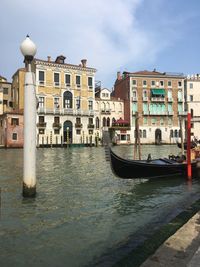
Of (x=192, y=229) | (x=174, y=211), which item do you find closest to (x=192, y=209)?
(x=174, y=211)

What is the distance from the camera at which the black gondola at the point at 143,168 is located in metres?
7.87

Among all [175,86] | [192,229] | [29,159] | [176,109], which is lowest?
[192,229]

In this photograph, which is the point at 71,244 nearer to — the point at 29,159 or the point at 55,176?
the point at 29,159

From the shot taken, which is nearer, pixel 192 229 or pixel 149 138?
pixel 192 229

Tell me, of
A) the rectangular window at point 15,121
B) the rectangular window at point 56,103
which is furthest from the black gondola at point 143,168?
the rectangular window at point 56,103

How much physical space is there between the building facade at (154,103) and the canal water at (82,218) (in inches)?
1250

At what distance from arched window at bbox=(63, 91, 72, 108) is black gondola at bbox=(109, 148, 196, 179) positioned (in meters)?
26.5

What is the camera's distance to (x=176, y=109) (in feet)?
135

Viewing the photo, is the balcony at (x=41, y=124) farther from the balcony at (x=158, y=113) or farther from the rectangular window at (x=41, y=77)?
the balcony at (x=158, y=113)

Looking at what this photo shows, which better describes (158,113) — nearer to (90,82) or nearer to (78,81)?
(90,82)

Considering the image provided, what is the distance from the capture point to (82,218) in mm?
4895

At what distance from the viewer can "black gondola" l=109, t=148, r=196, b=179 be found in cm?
787

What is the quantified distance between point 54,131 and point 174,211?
2976 centimetres

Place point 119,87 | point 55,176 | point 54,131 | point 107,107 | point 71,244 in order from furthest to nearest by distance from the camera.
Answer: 1. point 119,87
2. point 107,107
3. point 54,131
4. point 55,176
5. point 71,244
